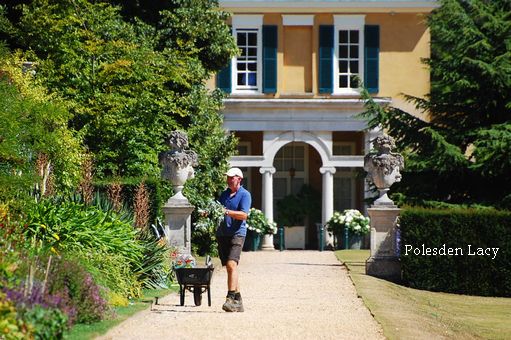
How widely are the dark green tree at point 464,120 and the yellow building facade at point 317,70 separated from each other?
7306mm

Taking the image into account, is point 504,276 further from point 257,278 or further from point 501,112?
point 501,112

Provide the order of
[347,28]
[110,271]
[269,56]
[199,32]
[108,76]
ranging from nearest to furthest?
1. [110,271]
2. [108,76]
3. [199,32]
4. [269,56]
5. [347,28]

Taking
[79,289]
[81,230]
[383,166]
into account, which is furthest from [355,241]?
[79,289]

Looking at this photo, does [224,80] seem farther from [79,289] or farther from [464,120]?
[79,289]

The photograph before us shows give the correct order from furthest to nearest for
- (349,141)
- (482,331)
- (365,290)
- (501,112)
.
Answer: (349,141), (501,112), (365,290), (482,331)

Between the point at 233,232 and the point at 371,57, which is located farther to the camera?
the point at 371,57

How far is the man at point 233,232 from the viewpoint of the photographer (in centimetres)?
1424

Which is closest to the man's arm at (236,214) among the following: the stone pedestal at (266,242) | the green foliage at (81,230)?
the green foliage at (81,230)

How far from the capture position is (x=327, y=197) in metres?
35.5

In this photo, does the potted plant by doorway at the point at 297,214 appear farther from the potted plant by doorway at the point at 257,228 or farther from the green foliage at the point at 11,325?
the green foliage at the point at 11,325

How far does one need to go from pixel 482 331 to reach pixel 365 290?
2.63 m

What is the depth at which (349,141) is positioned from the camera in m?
38.4

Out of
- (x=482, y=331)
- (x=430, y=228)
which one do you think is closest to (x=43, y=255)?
(x=482, y=331)

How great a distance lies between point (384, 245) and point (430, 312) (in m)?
5.18
